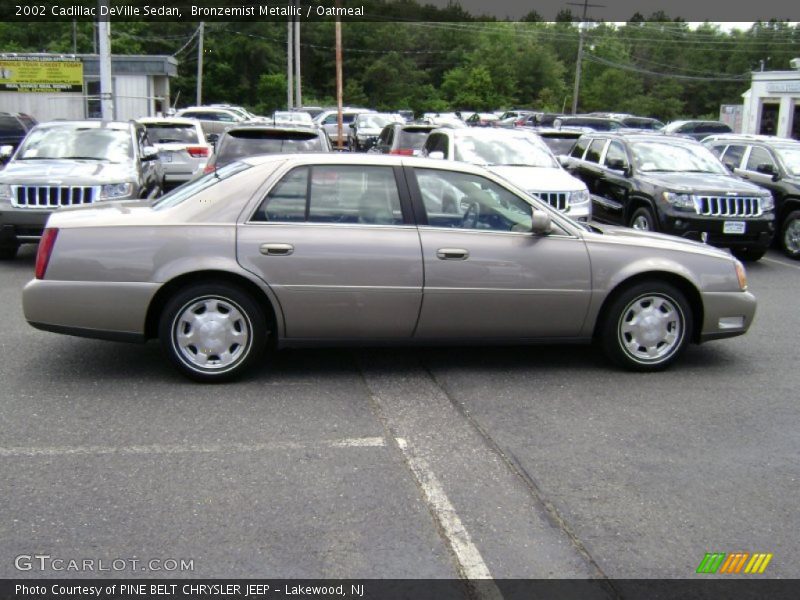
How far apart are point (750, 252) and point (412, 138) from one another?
287 inches

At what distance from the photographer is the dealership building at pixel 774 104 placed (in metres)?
33.5

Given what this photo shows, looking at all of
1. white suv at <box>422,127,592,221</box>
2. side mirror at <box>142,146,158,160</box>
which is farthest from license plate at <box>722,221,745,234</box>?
side mirror at <box>142,146,158,160</box>

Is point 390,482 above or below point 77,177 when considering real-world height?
below

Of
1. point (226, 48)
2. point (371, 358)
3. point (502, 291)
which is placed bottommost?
point (371, 358)

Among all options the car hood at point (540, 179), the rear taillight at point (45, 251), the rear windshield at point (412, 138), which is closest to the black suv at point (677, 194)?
the car hood at point (540, 179)

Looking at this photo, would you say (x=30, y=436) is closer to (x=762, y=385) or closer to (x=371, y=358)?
(x=371, y=358)

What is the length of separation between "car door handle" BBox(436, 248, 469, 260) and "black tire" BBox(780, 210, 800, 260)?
848 cm

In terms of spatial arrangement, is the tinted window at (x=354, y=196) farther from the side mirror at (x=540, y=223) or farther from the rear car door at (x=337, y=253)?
the side mirror at (x=540, y=223)

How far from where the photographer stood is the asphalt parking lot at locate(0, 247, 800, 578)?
3732mm

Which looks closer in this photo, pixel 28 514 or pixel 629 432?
pixel 28 514

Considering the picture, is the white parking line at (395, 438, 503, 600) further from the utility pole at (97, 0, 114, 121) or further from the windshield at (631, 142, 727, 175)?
the utility pole at (97, 0, 114, 121)

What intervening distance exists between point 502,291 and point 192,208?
7.27 feet
